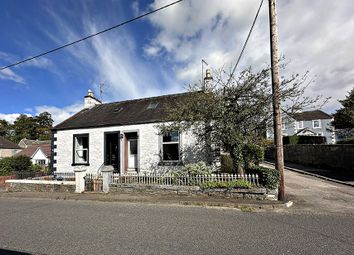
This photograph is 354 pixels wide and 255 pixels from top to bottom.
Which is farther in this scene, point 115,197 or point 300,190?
point 300,190

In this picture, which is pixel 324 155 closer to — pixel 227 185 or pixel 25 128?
pixel 227 185

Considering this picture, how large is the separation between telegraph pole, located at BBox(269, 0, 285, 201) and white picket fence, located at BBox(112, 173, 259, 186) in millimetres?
1099

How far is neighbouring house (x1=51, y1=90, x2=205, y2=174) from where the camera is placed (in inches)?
569

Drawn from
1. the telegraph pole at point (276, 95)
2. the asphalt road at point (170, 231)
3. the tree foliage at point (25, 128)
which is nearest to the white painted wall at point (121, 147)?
the telegraph pole at point (276, 95)

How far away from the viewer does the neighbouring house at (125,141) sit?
47.4ft

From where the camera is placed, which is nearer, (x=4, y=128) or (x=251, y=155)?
(x=251, y=155)

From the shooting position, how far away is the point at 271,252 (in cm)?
463

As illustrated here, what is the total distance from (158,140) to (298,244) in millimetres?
10293

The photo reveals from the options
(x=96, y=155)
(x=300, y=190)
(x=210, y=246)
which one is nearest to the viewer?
(x=210, y=246)

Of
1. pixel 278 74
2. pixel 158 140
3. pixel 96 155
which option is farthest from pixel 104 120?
pixel 278 74

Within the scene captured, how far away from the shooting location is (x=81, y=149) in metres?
16.7

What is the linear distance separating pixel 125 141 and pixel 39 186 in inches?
197

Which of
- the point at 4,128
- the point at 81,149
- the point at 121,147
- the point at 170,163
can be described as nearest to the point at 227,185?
the point at 170,163

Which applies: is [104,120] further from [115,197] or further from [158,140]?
[115,197]
